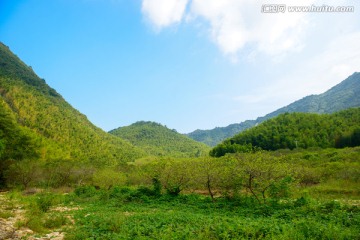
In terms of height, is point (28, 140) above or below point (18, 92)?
below

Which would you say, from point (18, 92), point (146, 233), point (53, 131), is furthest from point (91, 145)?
point (146, 233)

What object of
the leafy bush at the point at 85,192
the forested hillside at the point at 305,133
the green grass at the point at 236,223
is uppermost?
the forested hillside at the point at 305,133

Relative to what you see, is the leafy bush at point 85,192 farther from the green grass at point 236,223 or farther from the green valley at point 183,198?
the green grass at point 236,223

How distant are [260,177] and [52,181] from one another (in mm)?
40040

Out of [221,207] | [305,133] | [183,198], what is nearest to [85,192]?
[183,198]

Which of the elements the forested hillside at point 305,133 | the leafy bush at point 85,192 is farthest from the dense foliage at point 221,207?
the forested hillside at point 305,133

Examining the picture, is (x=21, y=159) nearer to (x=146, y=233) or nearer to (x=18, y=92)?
(x=146, y=233)

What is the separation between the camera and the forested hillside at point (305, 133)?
8400cm

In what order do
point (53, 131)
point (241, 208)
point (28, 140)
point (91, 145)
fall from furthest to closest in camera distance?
point (91, 145) < point (53, 131) < point (28, 140) < point (241, 208)

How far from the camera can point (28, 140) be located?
168ft

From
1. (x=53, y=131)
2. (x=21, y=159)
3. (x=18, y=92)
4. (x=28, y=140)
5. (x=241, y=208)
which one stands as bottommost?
(x=241, y=208)

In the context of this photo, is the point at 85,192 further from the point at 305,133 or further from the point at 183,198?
the point at 305,133

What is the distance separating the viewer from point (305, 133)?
9844 cm

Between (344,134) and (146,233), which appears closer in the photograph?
(146,233)
